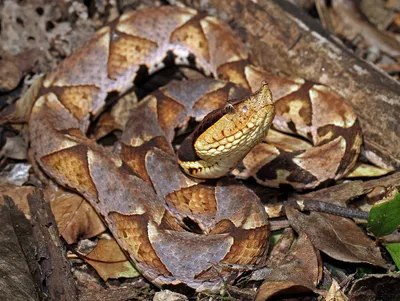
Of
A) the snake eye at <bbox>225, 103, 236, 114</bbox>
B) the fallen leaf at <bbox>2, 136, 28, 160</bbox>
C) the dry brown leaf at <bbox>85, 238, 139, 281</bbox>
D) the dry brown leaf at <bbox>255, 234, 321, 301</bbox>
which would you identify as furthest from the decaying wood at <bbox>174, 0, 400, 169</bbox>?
the fallen leaf at <bbox>2, 136, 28, 160</bbox>

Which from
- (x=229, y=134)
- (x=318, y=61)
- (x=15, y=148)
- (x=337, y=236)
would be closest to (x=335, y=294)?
(x=337, y=236)

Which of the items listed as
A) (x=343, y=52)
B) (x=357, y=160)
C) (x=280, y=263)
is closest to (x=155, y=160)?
(x=280, y=263)

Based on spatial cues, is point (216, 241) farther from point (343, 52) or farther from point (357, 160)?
point (343, 52)

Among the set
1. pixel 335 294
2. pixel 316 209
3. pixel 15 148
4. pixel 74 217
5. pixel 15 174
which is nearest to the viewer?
pixel 335 294

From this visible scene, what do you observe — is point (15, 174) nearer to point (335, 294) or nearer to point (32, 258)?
point (32, 258)

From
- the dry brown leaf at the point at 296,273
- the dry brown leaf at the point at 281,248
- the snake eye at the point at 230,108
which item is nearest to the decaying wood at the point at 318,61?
the dry brown leaf at the point at 281,248

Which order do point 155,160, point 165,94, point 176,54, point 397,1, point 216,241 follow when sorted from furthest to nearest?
1. point 397,1
2. point 176,54
3. point 165,94
4. point 155,160
5. point 216,241
